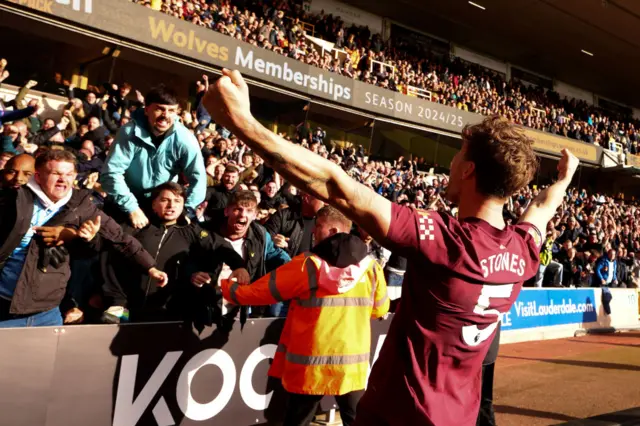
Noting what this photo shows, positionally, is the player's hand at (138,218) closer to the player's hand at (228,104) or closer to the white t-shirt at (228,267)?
the white t-shirt at (228,267)

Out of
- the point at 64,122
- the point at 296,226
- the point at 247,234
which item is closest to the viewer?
the point at 247,234

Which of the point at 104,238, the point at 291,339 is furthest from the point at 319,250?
the point at 104,238

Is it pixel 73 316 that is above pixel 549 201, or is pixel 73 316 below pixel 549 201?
below

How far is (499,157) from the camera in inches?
64.4

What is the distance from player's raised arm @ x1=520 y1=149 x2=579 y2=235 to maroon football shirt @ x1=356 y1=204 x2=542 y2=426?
0.34 meters

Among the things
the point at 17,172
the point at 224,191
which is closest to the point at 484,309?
the point at 17,172

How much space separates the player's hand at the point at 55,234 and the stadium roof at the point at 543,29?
25416 mm

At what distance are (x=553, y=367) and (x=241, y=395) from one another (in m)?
5.98

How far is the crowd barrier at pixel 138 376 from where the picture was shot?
9.73 feet

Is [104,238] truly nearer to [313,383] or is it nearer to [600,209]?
[313,383]

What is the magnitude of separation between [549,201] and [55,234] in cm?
292

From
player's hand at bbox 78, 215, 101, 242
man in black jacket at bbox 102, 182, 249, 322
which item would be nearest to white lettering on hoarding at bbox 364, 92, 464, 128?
man in black jacket at bbox 102, 182, 249, 322

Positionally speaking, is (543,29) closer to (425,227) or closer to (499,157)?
(499,157)

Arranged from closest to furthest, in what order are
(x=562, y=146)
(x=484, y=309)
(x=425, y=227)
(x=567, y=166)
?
(x=425, y=227) → (x=484, y=309) → (x=567, y=166) → (x=562, y=146)
